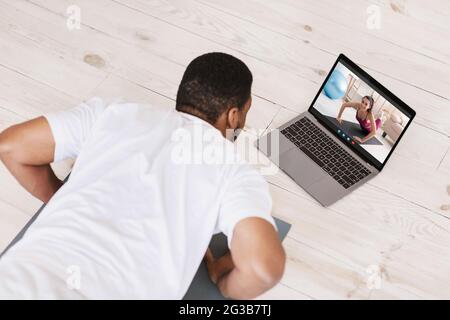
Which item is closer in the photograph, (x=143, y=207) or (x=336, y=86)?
(x=143, y=207)

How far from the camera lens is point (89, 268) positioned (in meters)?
1.13

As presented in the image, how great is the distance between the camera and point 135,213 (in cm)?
118

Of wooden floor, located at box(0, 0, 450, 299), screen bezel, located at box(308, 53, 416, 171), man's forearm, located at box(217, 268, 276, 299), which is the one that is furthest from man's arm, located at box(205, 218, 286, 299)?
screen bezel, located at box(308, 53, 416, 171)

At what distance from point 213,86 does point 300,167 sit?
1.81ft

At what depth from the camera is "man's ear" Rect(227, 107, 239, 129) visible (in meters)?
1.34

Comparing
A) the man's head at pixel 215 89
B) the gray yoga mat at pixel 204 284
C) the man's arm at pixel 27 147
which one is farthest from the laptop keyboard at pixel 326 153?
the man's arm at pixel 27 147

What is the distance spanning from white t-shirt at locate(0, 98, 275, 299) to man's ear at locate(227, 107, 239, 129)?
0.07 meters

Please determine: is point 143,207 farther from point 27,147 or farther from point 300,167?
point 300,167

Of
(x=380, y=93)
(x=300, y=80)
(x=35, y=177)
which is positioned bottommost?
(x=35, y=177)

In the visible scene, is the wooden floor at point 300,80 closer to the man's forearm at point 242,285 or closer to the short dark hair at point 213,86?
the man's forearm at point 242,285

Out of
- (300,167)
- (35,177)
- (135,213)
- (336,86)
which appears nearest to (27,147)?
(35,177)
